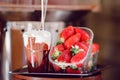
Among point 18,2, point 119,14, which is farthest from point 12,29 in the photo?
point 119,14

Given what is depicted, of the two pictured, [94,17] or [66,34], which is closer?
[66,34]

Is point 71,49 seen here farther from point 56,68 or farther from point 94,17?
point 94,17

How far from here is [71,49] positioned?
550 millimetres

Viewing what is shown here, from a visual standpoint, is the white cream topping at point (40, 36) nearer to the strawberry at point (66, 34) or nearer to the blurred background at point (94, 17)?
the strawberry at point (66, 34)

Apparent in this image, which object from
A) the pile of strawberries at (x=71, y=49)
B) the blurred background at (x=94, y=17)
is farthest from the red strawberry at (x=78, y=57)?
the blurred background at (x=94, y=17)

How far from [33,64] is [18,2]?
52cm

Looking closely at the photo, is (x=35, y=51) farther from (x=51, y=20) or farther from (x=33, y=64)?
(x=51, y=20)

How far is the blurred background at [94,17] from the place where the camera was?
3.47 ft

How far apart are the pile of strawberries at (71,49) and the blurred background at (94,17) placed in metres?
0.46

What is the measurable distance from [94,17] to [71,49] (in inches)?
42.0

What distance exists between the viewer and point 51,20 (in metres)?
1.17

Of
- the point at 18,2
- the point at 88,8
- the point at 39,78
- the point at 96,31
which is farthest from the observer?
the point at 96,31

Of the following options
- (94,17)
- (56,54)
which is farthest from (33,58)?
(94,17)

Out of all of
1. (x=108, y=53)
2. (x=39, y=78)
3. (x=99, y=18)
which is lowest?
(x=108, y=53)
